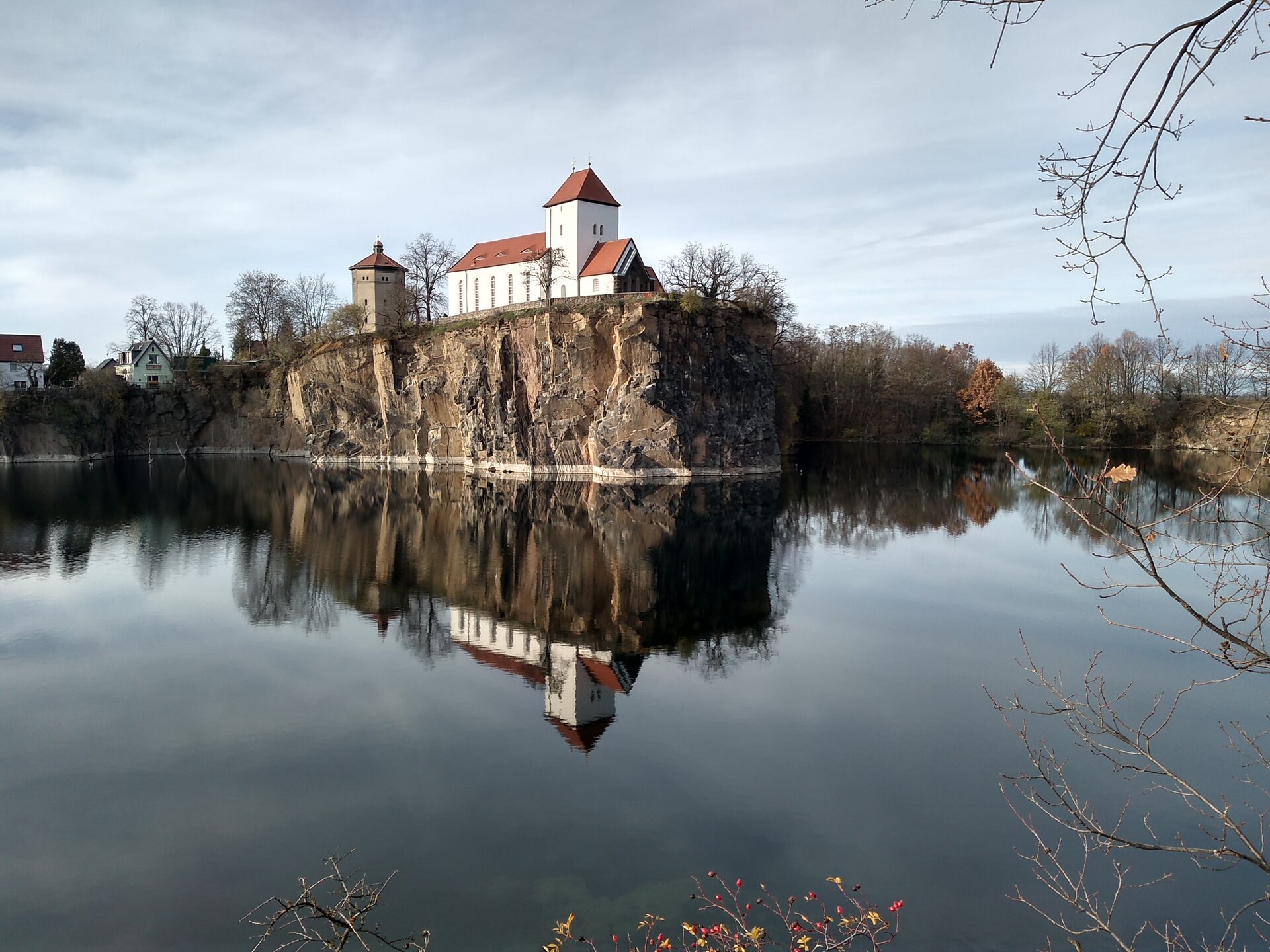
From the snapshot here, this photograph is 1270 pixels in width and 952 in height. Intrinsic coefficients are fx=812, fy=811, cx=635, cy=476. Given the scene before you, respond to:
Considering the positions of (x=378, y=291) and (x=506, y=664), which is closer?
(x=506, y=664)

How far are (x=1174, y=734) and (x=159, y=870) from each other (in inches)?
551

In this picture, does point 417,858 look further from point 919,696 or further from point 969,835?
point 919,696

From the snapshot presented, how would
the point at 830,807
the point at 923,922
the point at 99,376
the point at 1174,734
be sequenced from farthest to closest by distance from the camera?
the point at 99,376, the point at 1174,734, the point at 830,807, the point at 923,922

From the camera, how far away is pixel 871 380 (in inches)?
3095

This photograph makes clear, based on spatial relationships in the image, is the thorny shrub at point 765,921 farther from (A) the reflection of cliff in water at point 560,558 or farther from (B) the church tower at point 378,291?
(B) the church tower at point 378,291

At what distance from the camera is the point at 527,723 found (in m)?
13.2

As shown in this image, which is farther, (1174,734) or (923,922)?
(1174,734)

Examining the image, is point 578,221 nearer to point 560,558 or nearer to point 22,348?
point 560,558

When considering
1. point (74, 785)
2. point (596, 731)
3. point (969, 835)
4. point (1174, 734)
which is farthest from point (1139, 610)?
point (74, 785)

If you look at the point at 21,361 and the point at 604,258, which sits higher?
the point at 604,258

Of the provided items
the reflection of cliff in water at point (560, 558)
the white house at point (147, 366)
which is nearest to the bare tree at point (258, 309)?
the white house at point (147, 366)

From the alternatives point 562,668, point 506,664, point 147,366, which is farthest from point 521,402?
point 147,366

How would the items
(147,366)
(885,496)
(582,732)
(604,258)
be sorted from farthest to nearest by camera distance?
(147,366), (604,258), (885,496), (582,732)

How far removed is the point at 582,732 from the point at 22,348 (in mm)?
78913
